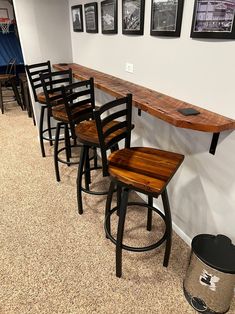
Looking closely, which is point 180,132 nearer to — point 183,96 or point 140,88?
point 183,96

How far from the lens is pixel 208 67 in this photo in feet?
4.46

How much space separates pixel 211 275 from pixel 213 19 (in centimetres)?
139

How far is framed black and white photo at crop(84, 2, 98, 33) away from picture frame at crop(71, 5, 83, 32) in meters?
0.17

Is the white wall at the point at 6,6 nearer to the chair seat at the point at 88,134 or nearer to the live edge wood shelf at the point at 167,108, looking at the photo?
the live edge wood shelf at the point at 167,108

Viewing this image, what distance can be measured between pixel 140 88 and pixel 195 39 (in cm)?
61

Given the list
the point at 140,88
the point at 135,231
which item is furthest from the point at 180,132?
the point at 135,231

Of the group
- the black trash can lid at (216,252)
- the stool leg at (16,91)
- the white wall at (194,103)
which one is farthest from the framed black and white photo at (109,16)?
the stool leg at (16,91)

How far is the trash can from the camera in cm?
125

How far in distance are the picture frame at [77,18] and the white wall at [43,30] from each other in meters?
0.17

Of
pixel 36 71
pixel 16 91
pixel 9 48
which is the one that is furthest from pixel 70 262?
pixel 9 48

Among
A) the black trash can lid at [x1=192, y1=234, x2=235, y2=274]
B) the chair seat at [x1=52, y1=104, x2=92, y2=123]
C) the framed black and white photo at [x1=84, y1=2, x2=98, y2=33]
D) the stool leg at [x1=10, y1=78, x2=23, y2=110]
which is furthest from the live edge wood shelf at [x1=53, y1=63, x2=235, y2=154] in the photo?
the stool leg at [x1=10, y1=78, x2=23, y2=110]

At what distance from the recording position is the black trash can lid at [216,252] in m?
1.23

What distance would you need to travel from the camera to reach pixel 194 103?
1.51 m

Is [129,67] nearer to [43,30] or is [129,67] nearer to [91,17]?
[91,17]
